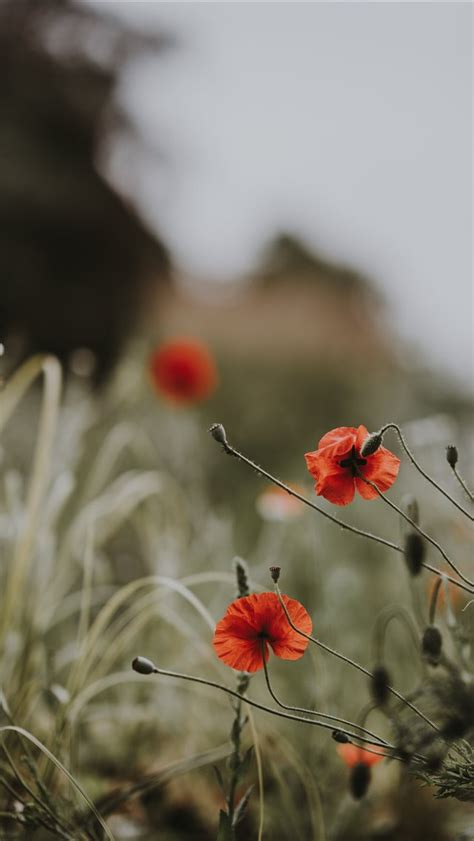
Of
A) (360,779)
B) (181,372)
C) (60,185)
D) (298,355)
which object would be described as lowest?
(298,355)

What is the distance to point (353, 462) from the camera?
0.62m

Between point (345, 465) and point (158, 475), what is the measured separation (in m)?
0.90

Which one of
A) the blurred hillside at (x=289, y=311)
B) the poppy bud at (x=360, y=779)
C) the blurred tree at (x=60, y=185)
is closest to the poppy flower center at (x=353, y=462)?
the poppy bud at (x=360, y=779)

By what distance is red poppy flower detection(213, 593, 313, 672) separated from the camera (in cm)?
61

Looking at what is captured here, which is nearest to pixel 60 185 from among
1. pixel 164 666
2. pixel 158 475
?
pixel 158 475

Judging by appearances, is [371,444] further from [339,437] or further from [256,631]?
[256,631]

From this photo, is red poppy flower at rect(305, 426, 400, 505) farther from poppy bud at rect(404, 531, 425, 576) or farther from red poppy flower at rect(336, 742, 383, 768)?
red poppy flower at rect(336, 742, 383, 768)

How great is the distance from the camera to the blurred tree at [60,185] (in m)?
3.12

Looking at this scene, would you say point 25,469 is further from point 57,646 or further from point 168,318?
point 168,318

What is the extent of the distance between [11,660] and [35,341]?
2.18m

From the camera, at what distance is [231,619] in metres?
0.60

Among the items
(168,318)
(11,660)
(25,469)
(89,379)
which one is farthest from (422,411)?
(11,660)

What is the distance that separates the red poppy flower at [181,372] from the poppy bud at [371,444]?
1.36 metres

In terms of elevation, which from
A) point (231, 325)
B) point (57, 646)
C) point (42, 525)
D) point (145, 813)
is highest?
point (42, 525)
